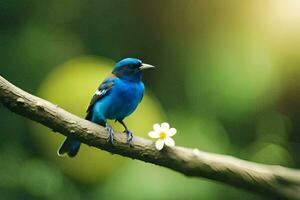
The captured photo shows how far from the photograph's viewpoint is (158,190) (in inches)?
67.3

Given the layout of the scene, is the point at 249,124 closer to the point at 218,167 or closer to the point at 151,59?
the point at 151,59

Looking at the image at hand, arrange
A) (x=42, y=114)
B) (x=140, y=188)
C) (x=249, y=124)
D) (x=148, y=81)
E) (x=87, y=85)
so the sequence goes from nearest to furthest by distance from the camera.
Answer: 1. (x=42, y=114)
2. (x=87, y=85)
3. (x=140, y=188)
4. (x=148, y=81)
5. (x=249, y=124)

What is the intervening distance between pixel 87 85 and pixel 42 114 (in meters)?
0.41

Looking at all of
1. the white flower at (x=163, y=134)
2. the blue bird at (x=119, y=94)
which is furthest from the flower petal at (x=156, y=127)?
the blue bird at (x=119, y=94)

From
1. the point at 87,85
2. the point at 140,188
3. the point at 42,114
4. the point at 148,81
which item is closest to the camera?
the point at 42,114

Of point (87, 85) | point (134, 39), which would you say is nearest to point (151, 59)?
point (134, 39)

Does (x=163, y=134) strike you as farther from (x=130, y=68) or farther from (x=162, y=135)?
(x=130, y=68)

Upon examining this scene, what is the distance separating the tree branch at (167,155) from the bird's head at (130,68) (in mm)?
174

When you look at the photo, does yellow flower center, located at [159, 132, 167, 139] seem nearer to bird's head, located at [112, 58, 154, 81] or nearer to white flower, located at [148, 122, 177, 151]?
white flower, located at [148, 122, 177, 151]

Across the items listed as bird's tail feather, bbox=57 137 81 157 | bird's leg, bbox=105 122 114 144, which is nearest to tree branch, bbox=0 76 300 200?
bird's leg, bbox=105 122 114 144

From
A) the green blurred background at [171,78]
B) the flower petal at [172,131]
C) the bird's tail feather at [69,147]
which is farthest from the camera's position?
the green blurred background at [171,78]

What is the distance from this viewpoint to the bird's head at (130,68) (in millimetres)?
1187

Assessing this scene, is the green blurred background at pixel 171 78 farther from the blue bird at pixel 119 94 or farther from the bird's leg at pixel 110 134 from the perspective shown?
the bird's leg at pixel 110 134

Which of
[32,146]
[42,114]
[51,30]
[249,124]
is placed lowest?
[42,114]
